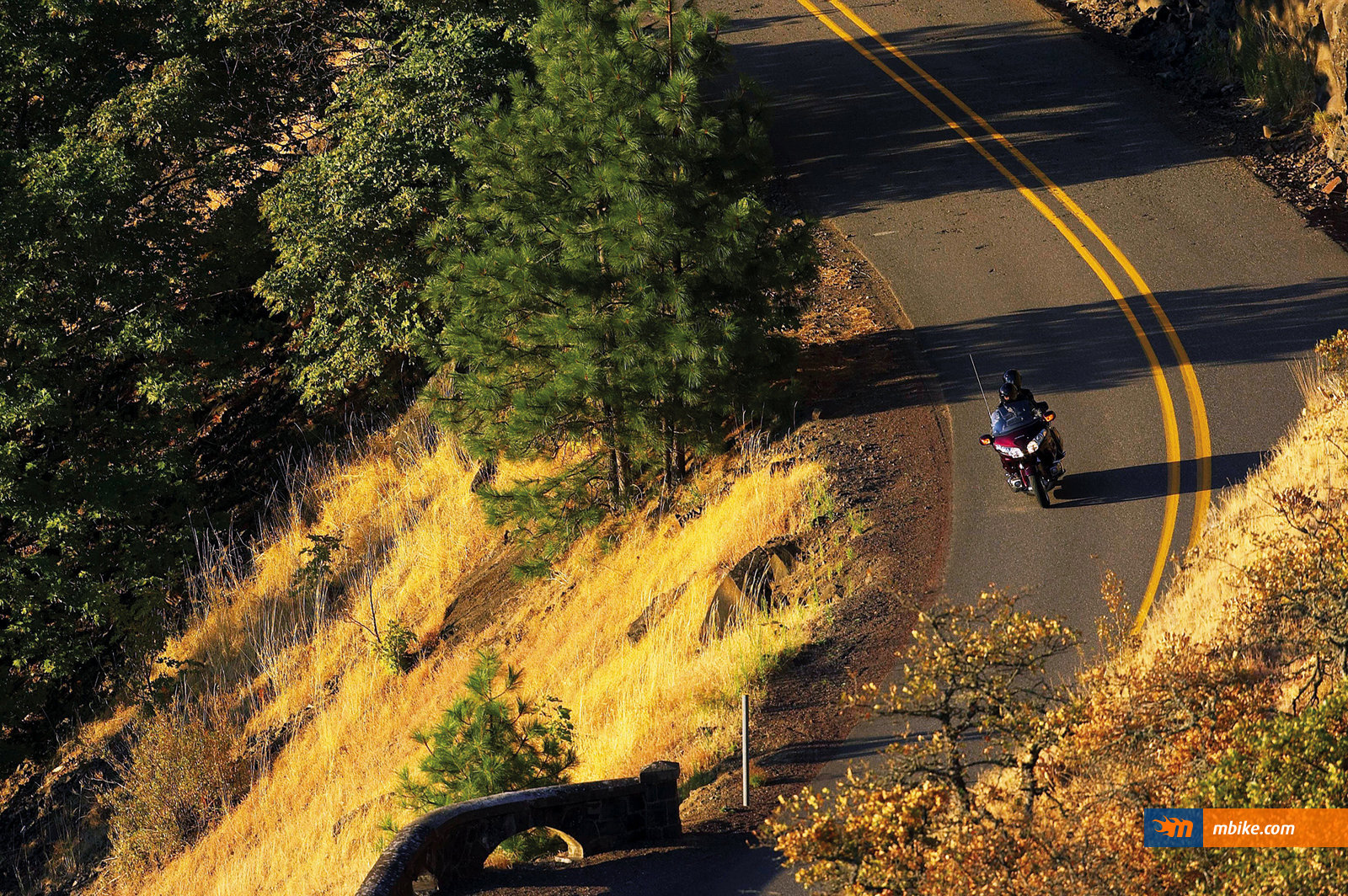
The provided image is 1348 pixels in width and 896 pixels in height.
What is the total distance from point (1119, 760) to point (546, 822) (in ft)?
16.1

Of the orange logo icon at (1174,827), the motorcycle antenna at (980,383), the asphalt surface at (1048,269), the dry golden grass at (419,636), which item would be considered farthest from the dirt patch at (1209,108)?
the orange logo icon at (1174,827)

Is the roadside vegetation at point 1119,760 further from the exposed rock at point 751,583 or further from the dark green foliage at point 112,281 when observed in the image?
the dark green foliage at point 112,281

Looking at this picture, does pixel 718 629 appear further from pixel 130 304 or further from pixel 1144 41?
pixel 1144 41

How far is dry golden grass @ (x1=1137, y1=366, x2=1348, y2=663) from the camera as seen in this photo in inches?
449

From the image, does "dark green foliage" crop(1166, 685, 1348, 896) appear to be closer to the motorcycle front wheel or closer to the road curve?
the road curve

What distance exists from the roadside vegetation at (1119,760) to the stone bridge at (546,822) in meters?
1.29

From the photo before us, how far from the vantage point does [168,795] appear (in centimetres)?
1820

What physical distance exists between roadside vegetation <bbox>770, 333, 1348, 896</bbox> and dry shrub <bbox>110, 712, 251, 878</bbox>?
35.9 ft

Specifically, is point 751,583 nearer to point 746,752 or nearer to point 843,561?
point 843,561

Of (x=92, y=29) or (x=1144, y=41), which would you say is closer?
(x=92, y=29)

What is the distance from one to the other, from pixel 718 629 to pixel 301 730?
759cm

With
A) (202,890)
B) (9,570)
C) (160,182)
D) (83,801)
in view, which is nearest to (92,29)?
(160,182)

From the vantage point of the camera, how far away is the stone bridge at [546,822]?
1037 centimetres

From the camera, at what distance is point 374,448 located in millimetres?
24703
